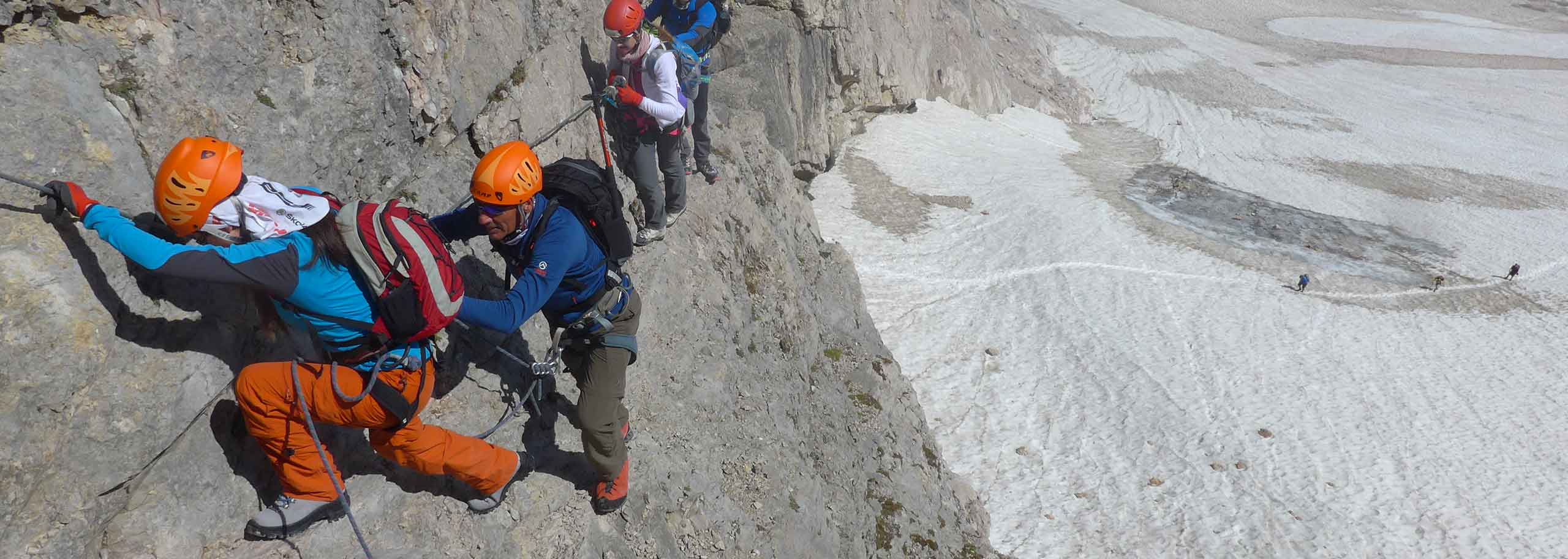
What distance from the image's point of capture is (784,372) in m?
11.4

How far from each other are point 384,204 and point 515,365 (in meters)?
3.06

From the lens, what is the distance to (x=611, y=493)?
7363 millimetres

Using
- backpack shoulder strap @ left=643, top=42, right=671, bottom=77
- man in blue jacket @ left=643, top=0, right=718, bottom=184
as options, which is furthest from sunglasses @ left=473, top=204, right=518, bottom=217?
man in blue jacket @ left=643, top=0, right=718, bottom=184

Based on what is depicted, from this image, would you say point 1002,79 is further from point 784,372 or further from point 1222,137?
point 784,372

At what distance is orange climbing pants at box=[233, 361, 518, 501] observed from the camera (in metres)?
5.08

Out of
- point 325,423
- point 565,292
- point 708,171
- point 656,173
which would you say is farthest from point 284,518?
point 708,171

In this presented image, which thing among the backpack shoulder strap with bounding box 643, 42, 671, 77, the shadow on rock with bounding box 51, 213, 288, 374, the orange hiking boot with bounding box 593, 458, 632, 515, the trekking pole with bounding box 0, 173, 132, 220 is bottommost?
the orange hiking boot with bounding box 593, 458, 632, 515

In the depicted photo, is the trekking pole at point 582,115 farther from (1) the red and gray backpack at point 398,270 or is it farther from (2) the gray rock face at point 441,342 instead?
(1) the red and gray backpack at point 398,270

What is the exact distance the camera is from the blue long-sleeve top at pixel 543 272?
17.9ft

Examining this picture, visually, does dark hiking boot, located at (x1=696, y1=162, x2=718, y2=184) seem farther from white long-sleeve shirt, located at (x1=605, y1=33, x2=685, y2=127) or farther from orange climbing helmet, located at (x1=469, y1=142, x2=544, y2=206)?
orange climbing helmet, located at (x1=469, y1=142, x2=544, y2=206)

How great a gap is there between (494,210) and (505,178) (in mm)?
271

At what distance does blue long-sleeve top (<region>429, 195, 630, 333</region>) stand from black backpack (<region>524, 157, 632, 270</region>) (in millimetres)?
92

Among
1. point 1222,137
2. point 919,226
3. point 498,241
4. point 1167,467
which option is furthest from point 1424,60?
point 498,241

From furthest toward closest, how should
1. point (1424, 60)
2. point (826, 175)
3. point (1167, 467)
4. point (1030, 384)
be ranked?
point (1424, 60) < point (826, 175) < point (1030, 384) < point (1167, 467)
